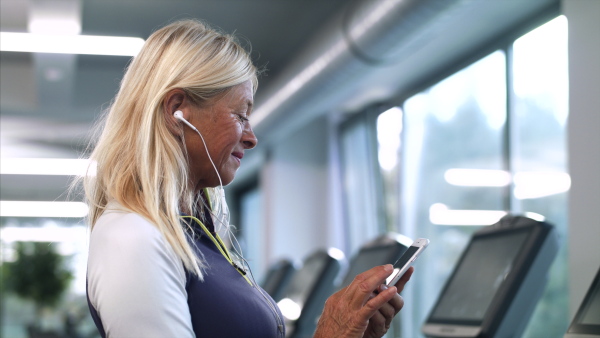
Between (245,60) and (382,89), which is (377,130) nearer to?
(382,89)

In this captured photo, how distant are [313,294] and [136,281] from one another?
3.84 metres

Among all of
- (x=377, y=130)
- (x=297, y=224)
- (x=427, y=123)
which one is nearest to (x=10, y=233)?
(x=297, y=224)

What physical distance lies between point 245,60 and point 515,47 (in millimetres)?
3913

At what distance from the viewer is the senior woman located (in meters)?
1.19

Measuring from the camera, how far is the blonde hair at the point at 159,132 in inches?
51.1

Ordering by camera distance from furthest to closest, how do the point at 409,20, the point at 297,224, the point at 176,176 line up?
the point at 297,224 → the point at 409,20 → the point at 176,176

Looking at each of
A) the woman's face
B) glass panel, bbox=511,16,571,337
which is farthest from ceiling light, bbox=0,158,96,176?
the woman's face

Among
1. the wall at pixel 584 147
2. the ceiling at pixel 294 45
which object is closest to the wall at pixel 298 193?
the ceiling at pixel 294 45

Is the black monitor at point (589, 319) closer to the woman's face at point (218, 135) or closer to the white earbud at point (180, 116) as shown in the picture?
the woman's face at point (218, 135)

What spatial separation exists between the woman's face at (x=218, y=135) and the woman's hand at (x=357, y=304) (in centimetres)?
35

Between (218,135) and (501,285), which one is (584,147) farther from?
(218,135)

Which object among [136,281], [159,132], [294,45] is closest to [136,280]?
[136,281]

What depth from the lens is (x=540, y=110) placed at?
464 centimetres

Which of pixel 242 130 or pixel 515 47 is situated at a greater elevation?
pixel 515 47
